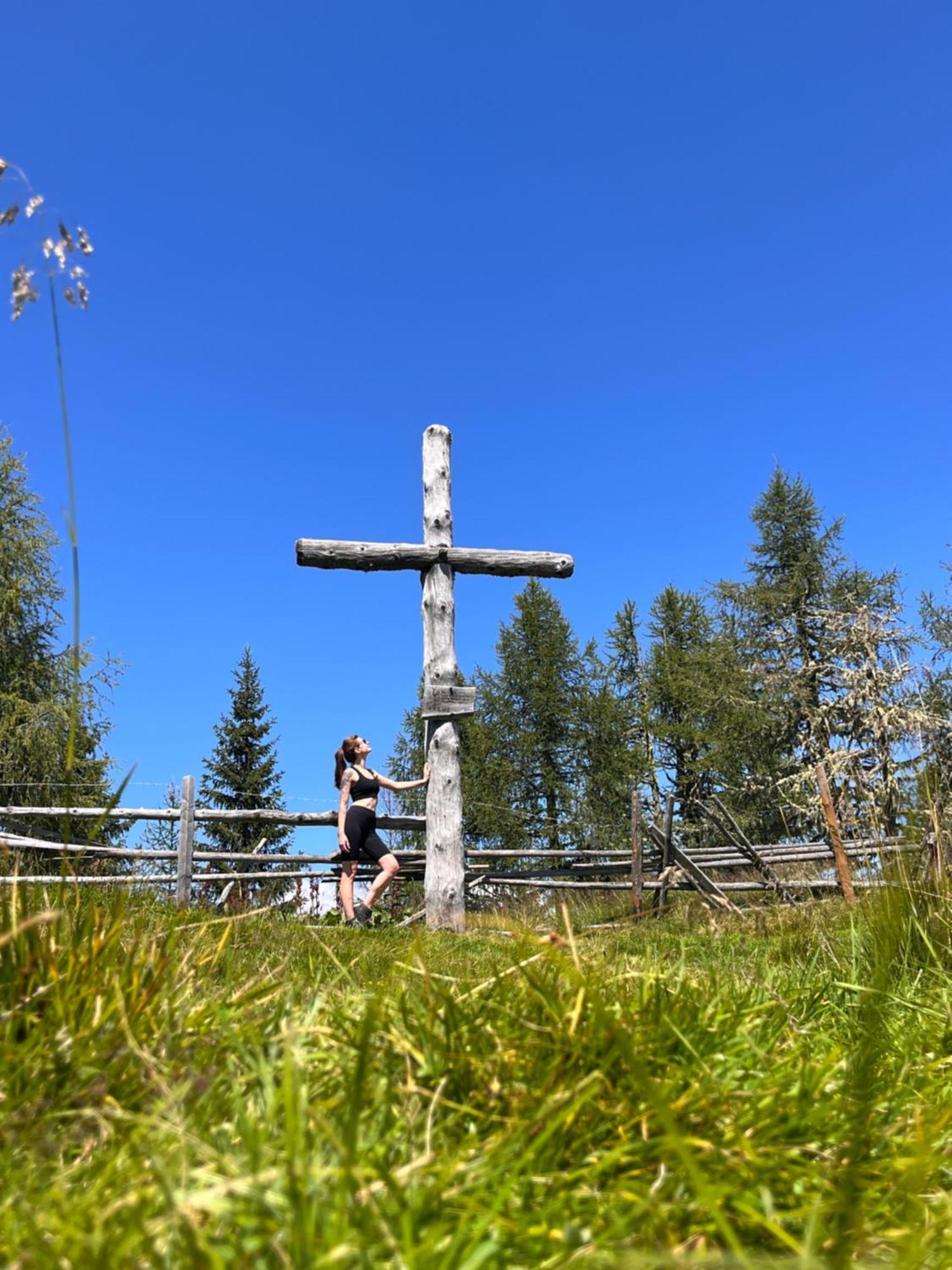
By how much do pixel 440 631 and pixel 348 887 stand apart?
9.82ft

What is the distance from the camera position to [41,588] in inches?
925

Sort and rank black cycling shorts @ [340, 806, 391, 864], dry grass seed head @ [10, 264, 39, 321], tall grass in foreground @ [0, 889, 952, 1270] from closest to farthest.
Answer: tall grass in foreground @ [0, 889, 952, 1270], dry grass seed head @ [10, 264, 39, 321], black cycling shorts @ [340, 806, 391, 864]

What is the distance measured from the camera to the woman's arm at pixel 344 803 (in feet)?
31.9

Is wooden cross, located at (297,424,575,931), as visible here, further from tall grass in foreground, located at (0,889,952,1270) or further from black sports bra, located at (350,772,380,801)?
tall grass in foreground, located at (0,889,952,1270)

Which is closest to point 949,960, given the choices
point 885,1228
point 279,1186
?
point 885,1228

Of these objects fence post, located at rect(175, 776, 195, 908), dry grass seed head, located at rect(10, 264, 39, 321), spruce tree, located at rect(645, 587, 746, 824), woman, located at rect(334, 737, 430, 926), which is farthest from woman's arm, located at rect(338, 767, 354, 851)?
spruce tree, located at rect(645, 587, 746, 824)

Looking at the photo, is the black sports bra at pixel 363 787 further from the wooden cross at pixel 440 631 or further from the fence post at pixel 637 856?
the fence post at pixel 637 856

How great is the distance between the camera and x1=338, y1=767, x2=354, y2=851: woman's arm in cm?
973

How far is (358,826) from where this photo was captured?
9.74 meters

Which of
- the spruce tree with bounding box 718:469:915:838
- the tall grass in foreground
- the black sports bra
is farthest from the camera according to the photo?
the spruce tree with bounding box 718:469:915:838

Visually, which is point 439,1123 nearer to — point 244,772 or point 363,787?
point 363,787

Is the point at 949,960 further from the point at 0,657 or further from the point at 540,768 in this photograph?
the point at 540,768

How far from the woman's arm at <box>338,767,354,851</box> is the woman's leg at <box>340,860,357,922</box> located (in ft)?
0.66

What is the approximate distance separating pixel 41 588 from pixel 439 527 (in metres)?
17.6
